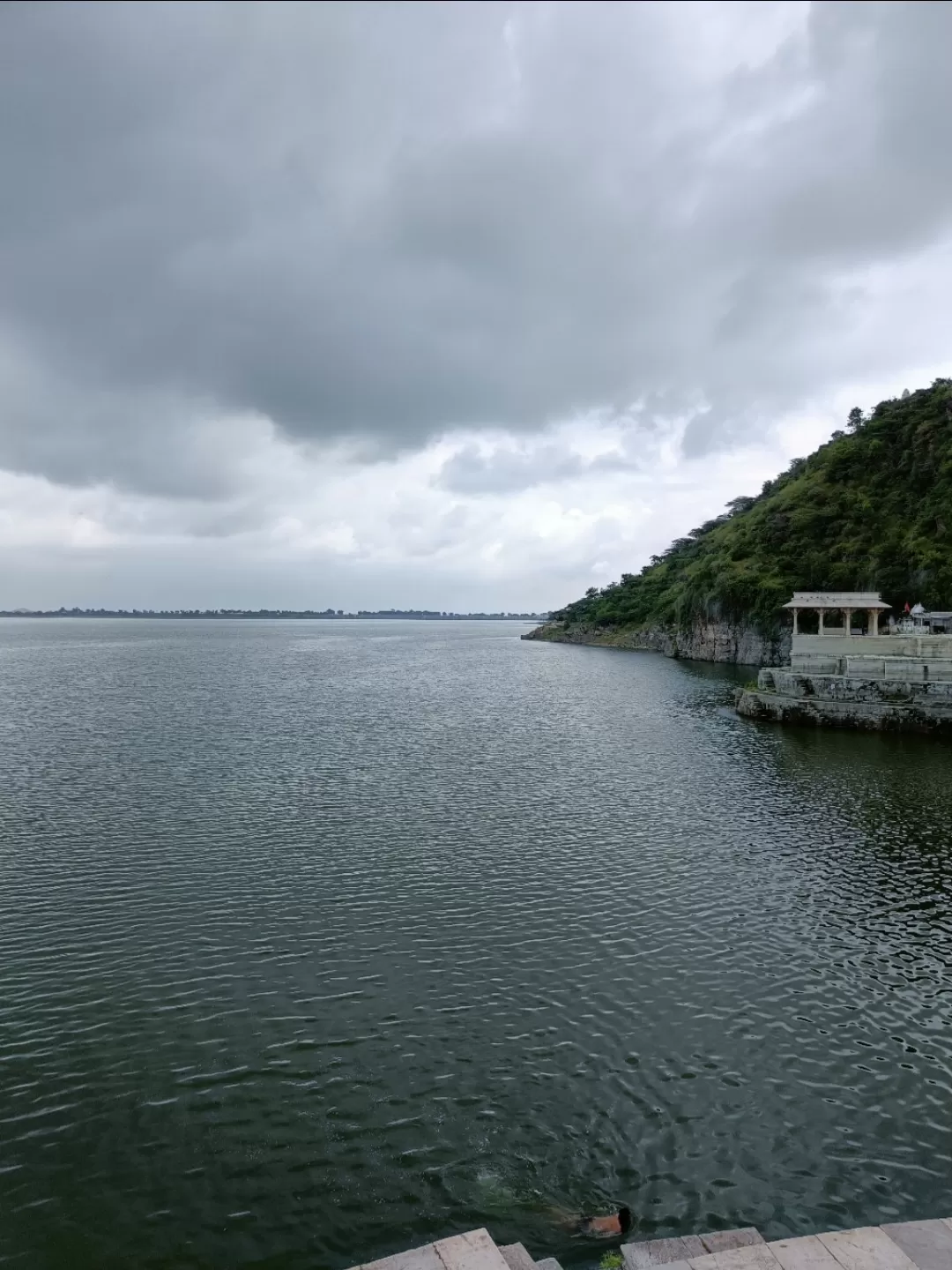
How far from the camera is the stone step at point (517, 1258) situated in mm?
8664

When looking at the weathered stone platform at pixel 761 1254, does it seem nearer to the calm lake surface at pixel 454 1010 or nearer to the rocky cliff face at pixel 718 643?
the calm lake surface at pixel 454 1010

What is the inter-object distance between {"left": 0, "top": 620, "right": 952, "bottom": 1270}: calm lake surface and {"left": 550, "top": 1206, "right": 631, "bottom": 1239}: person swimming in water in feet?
0.90

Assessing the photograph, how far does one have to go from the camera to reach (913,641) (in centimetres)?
5231

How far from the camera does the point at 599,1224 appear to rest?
32.9 ft

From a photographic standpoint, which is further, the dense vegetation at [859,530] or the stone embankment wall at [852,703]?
the dense vegetation at [859,530]

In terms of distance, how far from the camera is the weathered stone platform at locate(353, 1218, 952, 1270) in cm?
809

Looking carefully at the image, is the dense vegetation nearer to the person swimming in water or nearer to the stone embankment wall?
the stone embankment wall

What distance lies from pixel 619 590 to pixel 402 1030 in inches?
7426

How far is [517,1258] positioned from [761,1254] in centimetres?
286

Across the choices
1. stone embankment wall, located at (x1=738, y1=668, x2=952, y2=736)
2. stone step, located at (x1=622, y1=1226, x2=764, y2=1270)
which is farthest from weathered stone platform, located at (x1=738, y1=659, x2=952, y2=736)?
stone step, located at (x1=622, y1=1226, x2=764, y2=1270)

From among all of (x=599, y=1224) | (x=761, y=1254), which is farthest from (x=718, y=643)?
(x=761, y=1254)

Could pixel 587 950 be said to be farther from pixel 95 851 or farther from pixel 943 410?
pixel 943 410

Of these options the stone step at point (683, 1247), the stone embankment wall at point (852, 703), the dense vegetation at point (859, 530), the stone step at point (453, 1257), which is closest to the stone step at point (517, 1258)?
the stone step at point (453, 1257)

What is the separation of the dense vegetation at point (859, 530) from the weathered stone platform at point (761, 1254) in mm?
86218
